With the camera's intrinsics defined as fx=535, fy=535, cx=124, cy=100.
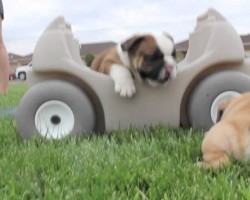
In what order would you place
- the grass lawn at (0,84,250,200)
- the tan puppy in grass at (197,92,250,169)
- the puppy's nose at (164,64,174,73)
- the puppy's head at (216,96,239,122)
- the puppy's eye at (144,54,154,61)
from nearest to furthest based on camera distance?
the grass lawn at (0,84,250,200) → the tan puppy in grass at (197,92,250,169) → the puppy's head at (216,96,239,122) → the puppy's nose at (164,64,174,73) → the puppy's eye at (144,54,154,61)

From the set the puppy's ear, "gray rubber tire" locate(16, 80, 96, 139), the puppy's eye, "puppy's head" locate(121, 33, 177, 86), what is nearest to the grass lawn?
"gray rubber tire" locate(16, 80, 96, 139)

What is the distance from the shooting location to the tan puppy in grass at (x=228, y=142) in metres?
2.24

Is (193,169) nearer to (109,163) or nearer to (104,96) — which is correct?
(109,163)

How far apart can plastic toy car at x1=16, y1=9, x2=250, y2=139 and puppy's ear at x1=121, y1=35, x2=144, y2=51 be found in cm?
28

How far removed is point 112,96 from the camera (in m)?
3.35

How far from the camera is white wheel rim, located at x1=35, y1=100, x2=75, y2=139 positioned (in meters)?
3.34

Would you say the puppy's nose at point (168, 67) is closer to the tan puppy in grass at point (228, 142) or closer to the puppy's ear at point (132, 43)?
the puppy's ear at point (132, 43)

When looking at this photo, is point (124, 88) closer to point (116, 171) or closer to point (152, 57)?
point (152, 57)

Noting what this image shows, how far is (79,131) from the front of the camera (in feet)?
10.9

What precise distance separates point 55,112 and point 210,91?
0.98 m

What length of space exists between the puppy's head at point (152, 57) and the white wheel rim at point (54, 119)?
1.73ft

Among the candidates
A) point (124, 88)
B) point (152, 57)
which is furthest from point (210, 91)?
point (124, 88)

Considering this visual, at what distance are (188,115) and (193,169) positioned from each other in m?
1.19

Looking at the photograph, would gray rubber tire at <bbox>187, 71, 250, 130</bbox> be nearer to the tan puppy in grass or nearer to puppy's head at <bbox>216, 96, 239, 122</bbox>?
puppy's head at <bbox>216, 96, 239, 122</bbox>
